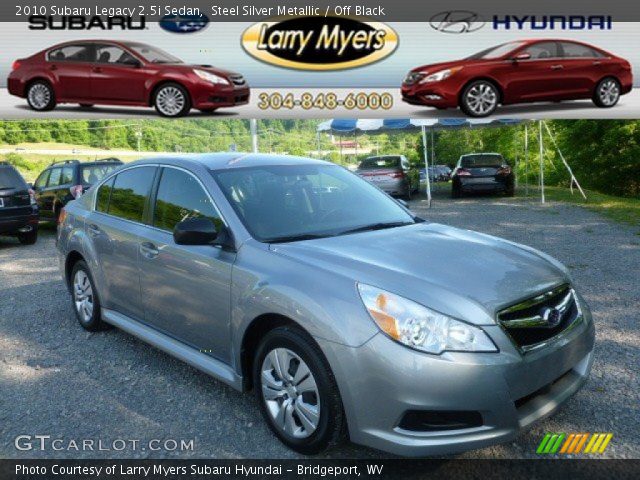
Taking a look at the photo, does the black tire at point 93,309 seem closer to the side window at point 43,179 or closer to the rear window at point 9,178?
the rear window at point 9,178

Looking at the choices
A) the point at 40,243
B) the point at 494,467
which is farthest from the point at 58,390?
the point at 40,243

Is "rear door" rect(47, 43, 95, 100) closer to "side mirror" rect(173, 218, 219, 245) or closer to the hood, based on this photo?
"side mirror" rect(173, 218, 219, 245)

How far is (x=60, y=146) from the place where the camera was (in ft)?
187

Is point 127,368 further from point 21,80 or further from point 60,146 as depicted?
point 60,146

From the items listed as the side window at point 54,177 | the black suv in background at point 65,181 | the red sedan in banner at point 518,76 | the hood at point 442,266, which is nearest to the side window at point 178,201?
the hood at point 442,266

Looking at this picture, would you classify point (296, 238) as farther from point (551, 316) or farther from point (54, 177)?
point (54, 177)

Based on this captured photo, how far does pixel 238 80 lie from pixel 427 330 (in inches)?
365

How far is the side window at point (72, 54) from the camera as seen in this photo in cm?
1035

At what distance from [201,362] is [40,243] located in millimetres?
9669

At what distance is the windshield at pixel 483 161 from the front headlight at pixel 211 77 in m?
11.2

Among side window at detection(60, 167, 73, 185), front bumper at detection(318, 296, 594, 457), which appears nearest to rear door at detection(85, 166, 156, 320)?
front bumper at detection(318, 296, 594, 457)

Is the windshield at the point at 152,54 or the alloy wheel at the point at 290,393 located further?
the windshield at the point at 152,54

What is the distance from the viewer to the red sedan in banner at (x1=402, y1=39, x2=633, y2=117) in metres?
11.1

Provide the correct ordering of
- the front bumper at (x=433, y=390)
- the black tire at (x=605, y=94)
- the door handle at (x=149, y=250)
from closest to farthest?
the front bumper at (x=433, y=390) → the door handle at (x=149, y=250) → the black tire at (x=605, y=94)
